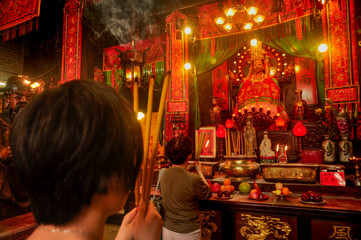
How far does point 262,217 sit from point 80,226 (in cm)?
262

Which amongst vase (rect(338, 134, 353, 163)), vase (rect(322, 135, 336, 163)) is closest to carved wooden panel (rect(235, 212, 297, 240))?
vase (rect(322, 135, 336, 163))

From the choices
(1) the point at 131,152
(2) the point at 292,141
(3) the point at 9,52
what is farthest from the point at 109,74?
(1) the point at 131,152

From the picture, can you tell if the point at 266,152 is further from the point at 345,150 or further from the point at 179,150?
the point at 179,150

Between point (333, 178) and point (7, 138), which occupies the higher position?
point (7, 138)

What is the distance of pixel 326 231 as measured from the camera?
2.34 metres

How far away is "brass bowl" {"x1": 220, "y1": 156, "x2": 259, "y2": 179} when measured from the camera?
3475 millimetres

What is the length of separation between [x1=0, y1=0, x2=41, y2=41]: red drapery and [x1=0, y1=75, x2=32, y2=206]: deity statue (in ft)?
11.0

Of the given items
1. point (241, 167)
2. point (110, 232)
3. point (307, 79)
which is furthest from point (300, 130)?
point (110, 232)

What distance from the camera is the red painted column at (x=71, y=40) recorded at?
23.1ft

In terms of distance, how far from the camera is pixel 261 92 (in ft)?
26.1

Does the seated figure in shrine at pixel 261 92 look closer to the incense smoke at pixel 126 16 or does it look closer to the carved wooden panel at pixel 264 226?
the incense smoke at pixel 126 16

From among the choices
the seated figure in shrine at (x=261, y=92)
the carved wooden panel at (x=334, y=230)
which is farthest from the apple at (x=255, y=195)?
the seated figure in shrine at (x=261, y=92)

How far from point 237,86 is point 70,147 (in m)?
8.91

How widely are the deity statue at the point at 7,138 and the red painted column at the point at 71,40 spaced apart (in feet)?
15.6
